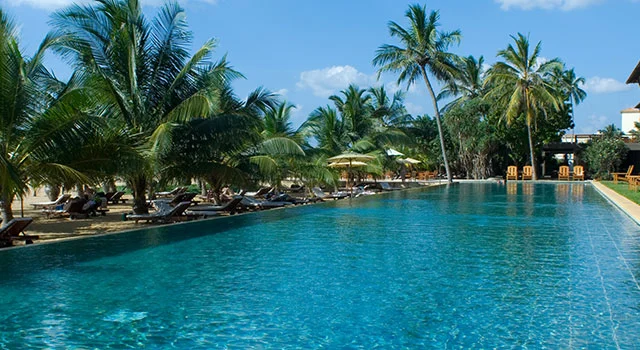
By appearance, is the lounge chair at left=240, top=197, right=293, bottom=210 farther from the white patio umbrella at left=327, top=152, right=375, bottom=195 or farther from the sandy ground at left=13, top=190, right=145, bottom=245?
the white patio umbrella at left=327, top=152, right=375, bottom=195

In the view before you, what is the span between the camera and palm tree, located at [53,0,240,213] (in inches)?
523

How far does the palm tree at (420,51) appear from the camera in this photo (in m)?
31.9

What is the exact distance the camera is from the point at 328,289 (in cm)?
624

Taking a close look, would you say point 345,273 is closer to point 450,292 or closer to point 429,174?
point 450,292

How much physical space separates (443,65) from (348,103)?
6210mm

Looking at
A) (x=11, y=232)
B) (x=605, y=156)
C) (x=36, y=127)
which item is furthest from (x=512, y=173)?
(x=11, y=232)

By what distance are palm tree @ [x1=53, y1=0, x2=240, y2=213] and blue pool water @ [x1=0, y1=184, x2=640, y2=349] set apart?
3.98 meters

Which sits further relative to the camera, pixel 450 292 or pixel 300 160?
pixel 300 160

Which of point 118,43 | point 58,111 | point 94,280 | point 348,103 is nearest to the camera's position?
point 94,280

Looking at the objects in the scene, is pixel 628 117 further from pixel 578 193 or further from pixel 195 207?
pixel 195 207

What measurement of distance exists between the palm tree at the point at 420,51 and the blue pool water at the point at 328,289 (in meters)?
22.2

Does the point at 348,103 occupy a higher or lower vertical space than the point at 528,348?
higher

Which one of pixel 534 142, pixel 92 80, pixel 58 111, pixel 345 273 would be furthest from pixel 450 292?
pixel 534 142

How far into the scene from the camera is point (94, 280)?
21.8 feet
